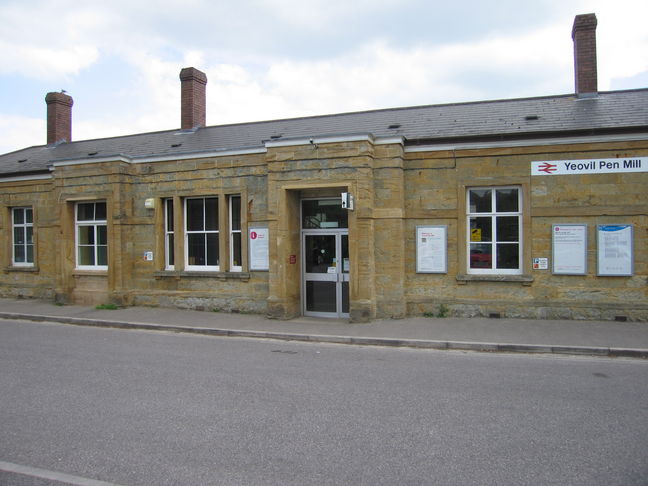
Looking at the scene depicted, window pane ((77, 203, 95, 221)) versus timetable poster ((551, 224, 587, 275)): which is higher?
window pane ((77, 203, 95, 221))

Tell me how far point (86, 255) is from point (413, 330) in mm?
10471

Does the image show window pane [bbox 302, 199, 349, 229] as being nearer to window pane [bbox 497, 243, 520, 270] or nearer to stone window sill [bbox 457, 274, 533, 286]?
stone window sill [bbox 457, 274, 533, 286]

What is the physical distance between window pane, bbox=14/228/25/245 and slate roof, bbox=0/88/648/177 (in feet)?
6.52

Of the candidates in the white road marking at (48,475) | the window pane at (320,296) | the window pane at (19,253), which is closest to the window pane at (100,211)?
the window pane at (19,253)

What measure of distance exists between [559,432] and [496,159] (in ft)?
25.3

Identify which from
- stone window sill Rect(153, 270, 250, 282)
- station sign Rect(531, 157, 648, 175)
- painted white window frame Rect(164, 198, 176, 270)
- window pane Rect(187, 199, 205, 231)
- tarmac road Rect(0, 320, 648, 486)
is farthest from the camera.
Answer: painted white window frame Rect(164, 198, 176, 270)

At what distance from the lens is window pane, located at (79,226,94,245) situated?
1475 centimetres

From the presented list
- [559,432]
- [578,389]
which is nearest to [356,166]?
[578,389]

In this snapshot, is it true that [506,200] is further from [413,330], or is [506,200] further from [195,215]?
[195,215]

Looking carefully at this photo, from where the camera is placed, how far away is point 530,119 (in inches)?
474

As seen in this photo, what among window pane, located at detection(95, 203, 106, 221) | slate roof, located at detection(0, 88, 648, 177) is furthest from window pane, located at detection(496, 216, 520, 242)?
window pane, located at detection(95, 203, 106, 221)

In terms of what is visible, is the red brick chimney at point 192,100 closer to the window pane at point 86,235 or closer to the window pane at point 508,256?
the window pane at point 86,235

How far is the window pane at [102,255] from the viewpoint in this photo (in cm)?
1459

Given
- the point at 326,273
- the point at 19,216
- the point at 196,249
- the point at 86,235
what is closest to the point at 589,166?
the point at 326,273
